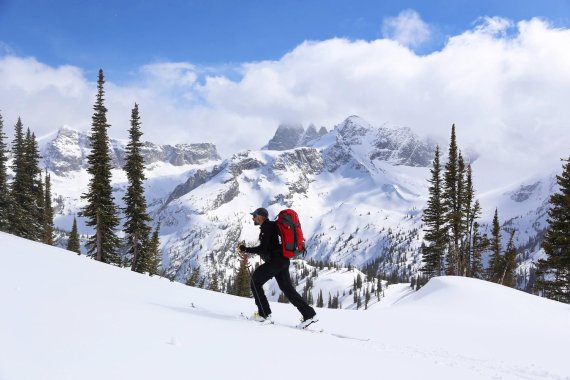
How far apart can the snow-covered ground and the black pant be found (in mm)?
845

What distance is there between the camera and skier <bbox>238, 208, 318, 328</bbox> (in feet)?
28.7

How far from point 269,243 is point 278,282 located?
0.90 m

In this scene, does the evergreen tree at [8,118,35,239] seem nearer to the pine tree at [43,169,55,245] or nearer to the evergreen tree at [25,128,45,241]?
the evergreen tree at [25,128,45,241]

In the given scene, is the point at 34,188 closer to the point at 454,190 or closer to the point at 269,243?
the point at 454,190

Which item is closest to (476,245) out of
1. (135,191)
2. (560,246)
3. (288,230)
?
(560,246)

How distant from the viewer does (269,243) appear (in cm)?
877

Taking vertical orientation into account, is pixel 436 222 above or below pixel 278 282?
above

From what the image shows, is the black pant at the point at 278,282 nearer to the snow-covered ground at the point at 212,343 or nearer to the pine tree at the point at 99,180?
the snow-covered ground at the point at 212,343

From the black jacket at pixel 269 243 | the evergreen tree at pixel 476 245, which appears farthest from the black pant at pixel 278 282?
the evergreen tree at pixel 476 245

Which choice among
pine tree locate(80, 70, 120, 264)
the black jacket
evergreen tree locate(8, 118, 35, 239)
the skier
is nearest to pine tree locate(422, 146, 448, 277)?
pine tree locate(80, 70, 120, 264)

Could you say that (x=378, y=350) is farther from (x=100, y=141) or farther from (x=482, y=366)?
(x=100, y=141)

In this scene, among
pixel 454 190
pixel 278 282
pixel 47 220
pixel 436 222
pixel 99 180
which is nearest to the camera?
pixel 278 282

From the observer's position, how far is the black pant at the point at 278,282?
345 inches

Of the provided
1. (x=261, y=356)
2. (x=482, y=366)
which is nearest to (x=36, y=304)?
(x=261, y=356)
